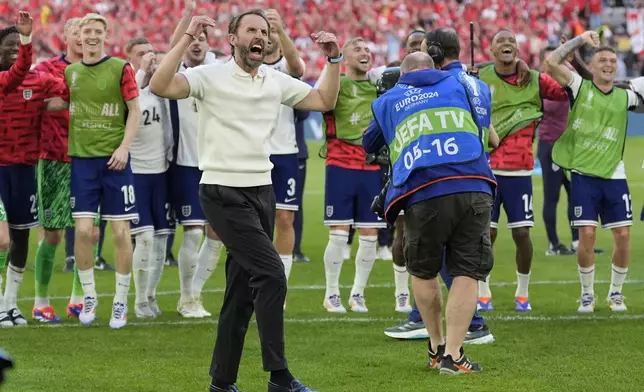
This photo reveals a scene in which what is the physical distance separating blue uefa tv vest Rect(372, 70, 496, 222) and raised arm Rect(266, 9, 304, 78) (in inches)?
52.6

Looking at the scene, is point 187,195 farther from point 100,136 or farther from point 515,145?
point 515,145

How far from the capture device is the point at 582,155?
10.6 meters

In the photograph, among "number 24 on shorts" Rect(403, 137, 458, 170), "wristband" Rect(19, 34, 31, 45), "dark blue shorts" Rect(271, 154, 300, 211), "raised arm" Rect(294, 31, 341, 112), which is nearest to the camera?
"raised arm" Rect(294, 31, 341, 112)

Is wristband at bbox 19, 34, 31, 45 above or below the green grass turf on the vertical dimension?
above

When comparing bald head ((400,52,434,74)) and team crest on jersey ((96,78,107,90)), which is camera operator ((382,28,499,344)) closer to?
bald head ((400,52,434,74))

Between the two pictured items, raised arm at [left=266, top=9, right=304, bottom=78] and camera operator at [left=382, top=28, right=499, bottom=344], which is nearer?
camera operator at [left=382, top=28, right=499, bottom=344]

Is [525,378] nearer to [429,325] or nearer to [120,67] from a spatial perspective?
[429,325]

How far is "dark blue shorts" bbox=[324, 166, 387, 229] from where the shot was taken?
36.4 feet

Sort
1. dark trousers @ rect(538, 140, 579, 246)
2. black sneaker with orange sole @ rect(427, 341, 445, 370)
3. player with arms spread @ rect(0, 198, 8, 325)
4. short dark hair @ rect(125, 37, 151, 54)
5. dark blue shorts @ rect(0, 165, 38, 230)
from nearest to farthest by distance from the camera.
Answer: black sneaker with orange sole @ rect(427, 341, 445, 370), player with arms spread @ rect(0, 198, 8, 325), dark blue shorts @ rect(0, 165, 38, 230), short dark hair @ rect(125, 37, 151, 54), dark trousers @ rect(538, 140, 579, 246)

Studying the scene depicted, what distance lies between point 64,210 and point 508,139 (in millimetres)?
3967

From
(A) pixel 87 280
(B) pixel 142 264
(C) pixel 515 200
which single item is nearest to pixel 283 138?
(B) pixel 142 264

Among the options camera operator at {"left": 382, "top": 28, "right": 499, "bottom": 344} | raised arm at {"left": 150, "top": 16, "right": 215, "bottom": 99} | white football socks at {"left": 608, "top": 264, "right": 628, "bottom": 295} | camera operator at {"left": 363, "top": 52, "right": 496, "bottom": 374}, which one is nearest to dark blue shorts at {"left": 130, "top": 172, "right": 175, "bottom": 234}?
camera operator at {"left": 382, "top": 28, "right": 499, "bottom": 344}

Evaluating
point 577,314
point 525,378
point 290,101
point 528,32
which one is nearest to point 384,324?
point 577,314

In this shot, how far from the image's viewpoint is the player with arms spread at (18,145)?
10070 mm
